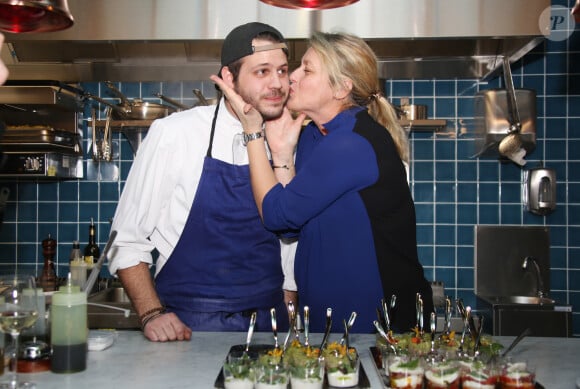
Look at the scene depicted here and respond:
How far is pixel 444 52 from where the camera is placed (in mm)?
3578

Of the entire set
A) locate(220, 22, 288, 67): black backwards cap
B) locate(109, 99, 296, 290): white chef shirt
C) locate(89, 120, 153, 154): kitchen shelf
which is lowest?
locate(109, 99, 296, 290): white chef shirt

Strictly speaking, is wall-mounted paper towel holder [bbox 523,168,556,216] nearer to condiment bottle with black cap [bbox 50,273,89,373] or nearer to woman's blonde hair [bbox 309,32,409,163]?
woman's blonde hair [bbox 309,32,409,163]

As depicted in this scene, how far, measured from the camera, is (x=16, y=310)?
1460mm

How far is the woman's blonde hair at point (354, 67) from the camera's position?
2.17 m

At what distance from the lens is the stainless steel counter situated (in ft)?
4.78

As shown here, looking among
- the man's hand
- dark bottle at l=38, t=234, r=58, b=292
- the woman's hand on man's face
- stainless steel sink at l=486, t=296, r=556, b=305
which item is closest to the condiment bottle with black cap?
the man's hand

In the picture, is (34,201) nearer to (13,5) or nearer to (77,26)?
→ (77,26)

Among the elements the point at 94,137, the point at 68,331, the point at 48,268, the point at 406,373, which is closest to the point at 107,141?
the point at 94,137

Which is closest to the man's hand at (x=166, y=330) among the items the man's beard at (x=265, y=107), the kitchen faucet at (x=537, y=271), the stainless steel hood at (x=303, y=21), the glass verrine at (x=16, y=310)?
the glass verrine at (x=16, y=310)

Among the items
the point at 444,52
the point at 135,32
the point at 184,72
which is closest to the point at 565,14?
the point at 444,52

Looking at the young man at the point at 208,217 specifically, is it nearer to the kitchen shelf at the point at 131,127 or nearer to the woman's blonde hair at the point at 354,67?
the woman's blonde hair at the point at 354,67

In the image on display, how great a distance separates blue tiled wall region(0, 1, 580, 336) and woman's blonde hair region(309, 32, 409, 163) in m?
1.87

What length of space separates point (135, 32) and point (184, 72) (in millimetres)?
898

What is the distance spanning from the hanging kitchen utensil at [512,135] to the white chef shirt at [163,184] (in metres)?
1.88
